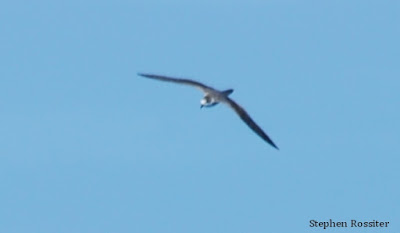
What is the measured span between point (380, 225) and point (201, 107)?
926 centimetres

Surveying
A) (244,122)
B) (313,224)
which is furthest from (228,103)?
(313,224)

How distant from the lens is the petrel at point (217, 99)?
53.1m

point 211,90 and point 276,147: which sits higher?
point 211,90

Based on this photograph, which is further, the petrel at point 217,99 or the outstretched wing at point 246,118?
the outstretched wing at point 246,118

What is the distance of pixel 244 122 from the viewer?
2144 inches

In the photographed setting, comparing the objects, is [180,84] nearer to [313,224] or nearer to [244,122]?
[244,122]

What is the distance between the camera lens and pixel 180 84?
52938 millimetres

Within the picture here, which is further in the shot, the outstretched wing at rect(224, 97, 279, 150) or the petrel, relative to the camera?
the outstretched wing at rect(224, 97, 279, 150)

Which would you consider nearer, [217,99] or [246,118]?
[217,99]

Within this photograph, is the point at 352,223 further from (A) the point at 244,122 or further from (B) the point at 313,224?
(A) the point at 244,122

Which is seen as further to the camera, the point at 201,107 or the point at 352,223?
the point at 201,107

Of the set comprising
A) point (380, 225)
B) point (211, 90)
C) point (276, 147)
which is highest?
point (211, 90)

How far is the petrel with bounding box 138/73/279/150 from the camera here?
53.1m

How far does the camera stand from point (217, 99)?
53656 millimetres
